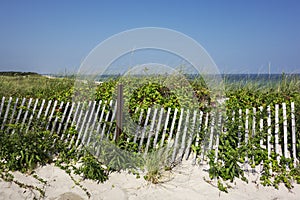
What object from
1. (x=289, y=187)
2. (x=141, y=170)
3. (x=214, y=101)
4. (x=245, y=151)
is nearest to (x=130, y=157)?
(x=141, y=170)

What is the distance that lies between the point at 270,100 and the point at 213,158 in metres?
2.80

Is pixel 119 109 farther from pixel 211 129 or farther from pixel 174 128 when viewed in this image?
pixel 211 129

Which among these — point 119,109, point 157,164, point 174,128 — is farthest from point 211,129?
point 119,109

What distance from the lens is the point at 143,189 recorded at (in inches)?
128

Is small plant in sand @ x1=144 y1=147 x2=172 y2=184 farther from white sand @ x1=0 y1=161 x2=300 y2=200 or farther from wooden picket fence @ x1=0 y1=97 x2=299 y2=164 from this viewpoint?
wooden picket fence @ x1=0 y1=97 x2=299 y2=164

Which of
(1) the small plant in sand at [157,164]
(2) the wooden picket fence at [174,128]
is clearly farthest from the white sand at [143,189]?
(2) the wooden picket fence at [174,128]

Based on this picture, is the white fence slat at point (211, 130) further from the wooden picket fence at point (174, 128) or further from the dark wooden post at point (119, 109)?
the dark wooden post at point (119, 109)

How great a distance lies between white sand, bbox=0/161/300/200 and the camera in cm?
310

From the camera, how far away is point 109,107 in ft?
15.0

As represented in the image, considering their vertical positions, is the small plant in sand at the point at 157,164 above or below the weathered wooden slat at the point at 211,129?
below

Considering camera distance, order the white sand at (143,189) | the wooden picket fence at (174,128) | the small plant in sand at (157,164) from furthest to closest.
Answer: the wooden picket fence at (174,128)
the small plant in sand at (157,164)
the white sand at (143,189)

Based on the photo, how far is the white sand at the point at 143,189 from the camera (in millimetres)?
3096

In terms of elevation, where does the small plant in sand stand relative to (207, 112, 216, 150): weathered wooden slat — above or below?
below

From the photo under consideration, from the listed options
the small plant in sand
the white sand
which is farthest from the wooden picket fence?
the white sand
